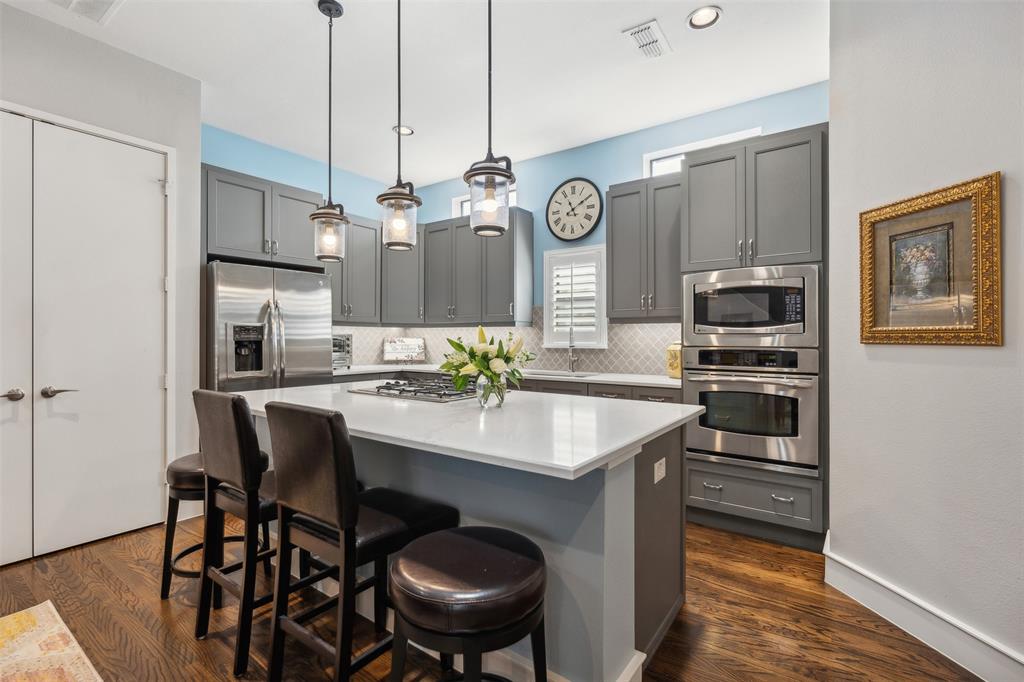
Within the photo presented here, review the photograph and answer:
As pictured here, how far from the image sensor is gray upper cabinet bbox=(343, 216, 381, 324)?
4.97 m

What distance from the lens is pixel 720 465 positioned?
10.7ft

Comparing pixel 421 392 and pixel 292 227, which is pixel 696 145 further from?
pixel 292 227

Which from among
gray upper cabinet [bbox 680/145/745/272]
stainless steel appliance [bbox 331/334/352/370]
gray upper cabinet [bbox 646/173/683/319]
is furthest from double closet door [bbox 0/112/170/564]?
gray upper cabinet [bbox 680/145/745/272]

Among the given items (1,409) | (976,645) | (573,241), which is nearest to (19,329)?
(1,409)

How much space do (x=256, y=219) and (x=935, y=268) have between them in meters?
4.40

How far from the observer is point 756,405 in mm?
3129

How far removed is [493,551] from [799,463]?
2.40 m

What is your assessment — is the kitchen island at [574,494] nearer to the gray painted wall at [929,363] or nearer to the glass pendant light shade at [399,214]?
the glass pendant light shade at [399,214]

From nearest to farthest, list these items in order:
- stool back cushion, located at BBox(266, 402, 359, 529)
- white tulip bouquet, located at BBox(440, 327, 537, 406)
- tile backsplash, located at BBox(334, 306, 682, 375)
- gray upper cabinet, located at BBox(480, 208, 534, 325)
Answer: stool back cushion, located at BBox(266, 402, 359, 529), white tulip bouquet, located at BBox(440, 327, 537, 406), tile backsplash, located at BBox(334, 306, 682, 375), gray upper cabinet, located at BBox(480, 208, 534, 325)

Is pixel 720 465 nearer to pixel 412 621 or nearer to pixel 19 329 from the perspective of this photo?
pixel 412 621

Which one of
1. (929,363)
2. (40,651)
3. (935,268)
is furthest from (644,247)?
(40,651)

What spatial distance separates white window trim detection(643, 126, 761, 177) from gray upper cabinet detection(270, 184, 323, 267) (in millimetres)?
2959

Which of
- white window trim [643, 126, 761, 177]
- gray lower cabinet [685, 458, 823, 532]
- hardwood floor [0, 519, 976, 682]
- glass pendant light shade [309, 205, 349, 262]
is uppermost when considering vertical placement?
white window trim [643, 126, 761, 177]

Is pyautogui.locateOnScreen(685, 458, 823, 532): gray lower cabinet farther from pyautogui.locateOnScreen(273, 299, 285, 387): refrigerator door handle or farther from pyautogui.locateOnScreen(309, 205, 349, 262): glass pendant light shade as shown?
pyautogui.locateOnScreen(273, 299, 285, 387): refrigerator door handle
